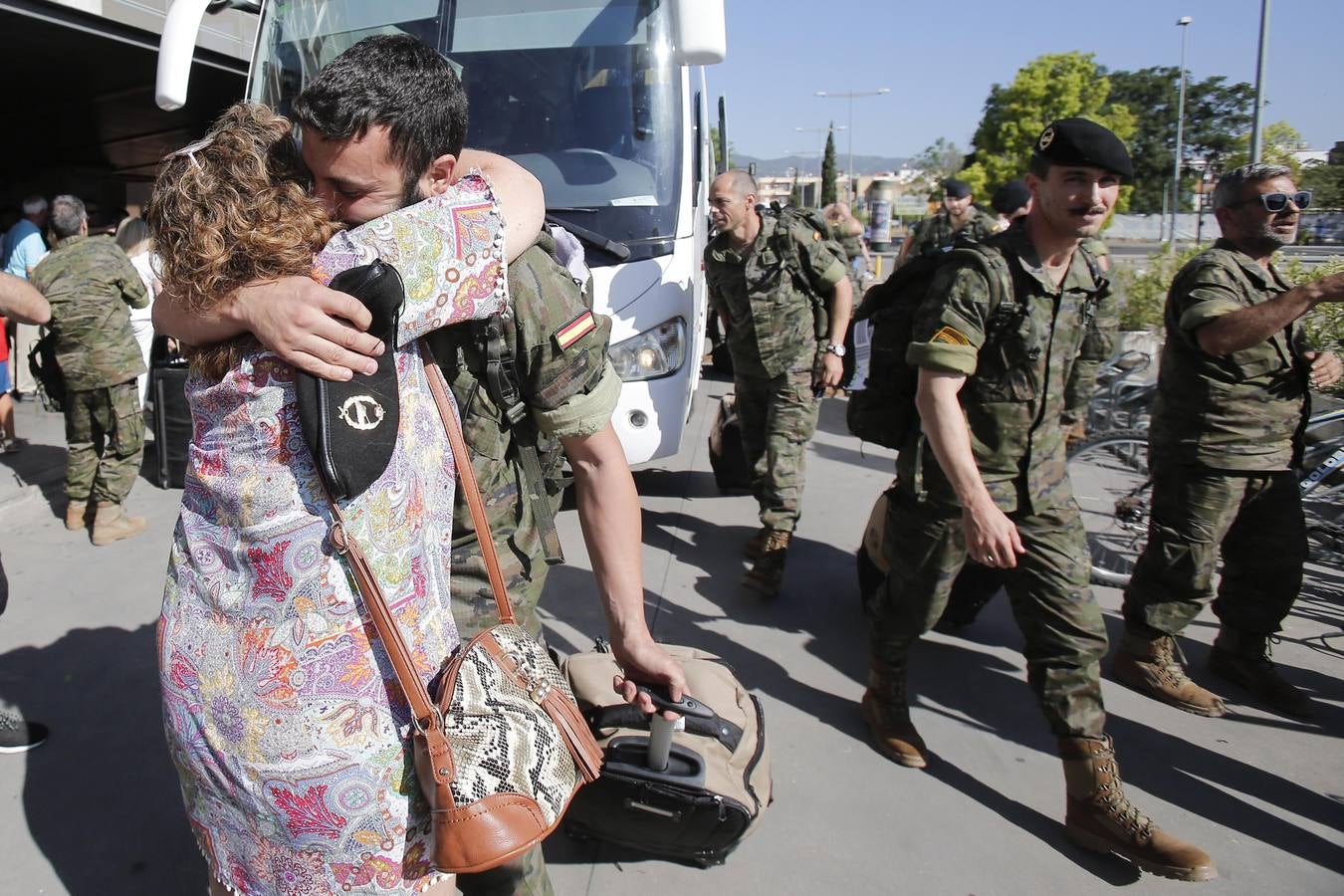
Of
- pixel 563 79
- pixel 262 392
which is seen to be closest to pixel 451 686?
pixel 262 392

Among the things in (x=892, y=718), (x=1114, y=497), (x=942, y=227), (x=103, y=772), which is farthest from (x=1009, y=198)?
(x=103, y=772)

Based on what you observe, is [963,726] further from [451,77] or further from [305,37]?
[305,37]

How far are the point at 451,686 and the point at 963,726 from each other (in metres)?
2.58

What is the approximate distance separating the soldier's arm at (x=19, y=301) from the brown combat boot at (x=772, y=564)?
297cm

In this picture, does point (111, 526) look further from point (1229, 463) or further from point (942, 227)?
point (942, 227)

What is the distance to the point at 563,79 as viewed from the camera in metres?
4.54

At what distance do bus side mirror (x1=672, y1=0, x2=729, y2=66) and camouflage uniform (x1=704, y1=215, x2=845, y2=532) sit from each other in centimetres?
117


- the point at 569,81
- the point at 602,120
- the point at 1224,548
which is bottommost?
the point at 1224,548

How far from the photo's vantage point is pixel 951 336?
273cm

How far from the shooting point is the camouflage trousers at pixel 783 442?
14.8ft

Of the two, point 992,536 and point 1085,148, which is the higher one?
point 1085,148

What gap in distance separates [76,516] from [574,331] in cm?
497

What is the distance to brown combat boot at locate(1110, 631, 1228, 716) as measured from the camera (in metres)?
3.52

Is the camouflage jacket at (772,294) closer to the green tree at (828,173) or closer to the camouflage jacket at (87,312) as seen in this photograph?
the camouflage jacket at (87,312)
